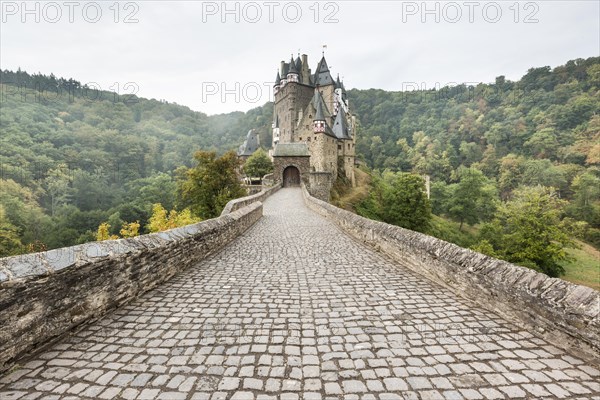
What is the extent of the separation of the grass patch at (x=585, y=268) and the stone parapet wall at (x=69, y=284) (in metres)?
28.7

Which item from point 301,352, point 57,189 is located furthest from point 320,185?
point 57,189

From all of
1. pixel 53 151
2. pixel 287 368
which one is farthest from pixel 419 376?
pixel 53 151

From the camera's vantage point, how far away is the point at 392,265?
18.9 ft

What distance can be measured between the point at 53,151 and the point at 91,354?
279 ft

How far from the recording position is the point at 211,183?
21.8 meters

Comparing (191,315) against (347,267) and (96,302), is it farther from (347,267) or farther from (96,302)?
(347,267)

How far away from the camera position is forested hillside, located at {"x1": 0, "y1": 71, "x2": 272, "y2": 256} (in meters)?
40.5

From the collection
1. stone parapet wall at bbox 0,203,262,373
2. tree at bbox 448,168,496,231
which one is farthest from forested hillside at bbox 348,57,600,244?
stone parapet wall at bbox 0,203,262,373

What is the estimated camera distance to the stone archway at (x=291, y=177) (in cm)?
3275

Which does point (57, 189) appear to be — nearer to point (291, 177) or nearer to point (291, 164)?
point (291, 177)

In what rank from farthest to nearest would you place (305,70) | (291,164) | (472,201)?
(305,70), (472,201), (291,164)

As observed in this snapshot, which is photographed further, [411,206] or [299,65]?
[299,65]

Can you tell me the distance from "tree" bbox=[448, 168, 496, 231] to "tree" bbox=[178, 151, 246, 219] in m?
34.8

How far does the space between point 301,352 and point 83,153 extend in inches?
3443
